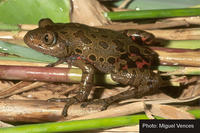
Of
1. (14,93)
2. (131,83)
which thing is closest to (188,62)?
(131,83)

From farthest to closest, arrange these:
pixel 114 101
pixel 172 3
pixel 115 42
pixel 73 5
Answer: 1. pixel 172 3
2. pixel 73 5
3. pixel 115 42
4. pixel 114 101

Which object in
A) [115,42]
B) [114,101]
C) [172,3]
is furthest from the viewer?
[172,3]

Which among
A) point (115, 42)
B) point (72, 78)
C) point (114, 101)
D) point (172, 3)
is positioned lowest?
point (114, 101)

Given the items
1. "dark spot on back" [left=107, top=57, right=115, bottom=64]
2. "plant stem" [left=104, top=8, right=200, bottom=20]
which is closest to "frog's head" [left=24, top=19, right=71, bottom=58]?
"dark spot on back" [left=107, top=57, right=115, bottom=64]

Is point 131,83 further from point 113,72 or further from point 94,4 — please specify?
point 94,4

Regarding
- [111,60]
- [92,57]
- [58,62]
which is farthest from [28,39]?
[111,60]

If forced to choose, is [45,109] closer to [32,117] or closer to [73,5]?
[32,117]

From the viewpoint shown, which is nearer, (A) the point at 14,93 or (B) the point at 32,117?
(B) the point at 32,117

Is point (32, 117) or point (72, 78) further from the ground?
point (72, 78)
